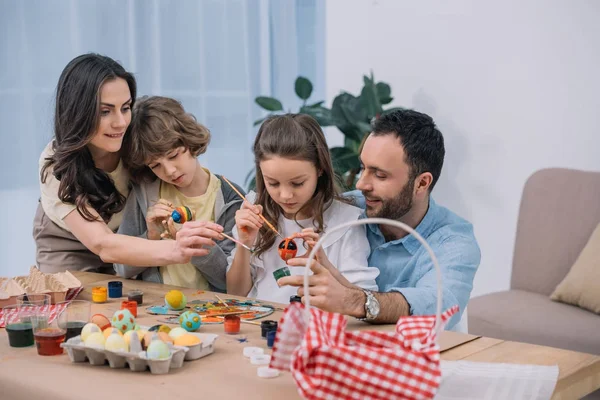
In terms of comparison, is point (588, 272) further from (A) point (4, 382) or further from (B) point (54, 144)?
(A) point (4, 382)

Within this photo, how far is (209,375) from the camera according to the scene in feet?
5.12

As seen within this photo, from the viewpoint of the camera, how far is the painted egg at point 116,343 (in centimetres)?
160

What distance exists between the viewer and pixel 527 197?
376cm

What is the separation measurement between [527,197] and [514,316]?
705 millimetres

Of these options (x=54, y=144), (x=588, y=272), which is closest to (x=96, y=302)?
(x=54, y=144)

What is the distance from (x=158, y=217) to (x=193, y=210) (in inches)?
8.9

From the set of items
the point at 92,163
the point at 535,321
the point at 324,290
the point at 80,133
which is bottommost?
the point at 535,321

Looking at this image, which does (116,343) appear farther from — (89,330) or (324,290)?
(324,290)

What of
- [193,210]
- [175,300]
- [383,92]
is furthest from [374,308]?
[383,92]

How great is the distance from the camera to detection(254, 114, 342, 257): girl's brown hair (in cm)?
227

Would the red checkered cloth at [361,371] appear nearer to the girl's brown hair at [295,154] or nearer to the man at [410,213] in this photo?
the man at [410,213]

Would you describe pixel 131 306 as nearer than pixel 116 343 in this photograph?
No

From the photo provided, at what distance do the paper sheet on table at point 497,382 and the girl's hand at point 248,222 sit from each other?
836 mm

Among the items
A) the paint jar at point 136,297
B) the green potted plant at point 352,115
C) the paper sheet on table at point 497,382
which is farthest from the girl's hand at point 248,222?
the green potted plant at point 352,115
